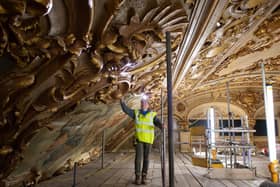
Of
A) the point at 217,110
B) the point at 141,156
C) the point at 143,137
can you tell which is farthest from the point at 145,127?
the point at 217,110

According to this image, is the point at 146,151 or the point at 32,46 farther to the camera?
the point at 146,151

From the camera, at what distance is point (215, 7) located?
1553 millimetres

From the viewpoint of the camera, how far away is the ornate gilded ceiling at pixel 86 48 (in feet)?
Result: 4.47

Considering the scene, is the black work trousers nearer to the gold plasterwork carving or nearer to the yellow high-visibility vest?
the yellow high-visibility vest

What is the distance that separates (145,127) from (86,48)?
1525 millimetres

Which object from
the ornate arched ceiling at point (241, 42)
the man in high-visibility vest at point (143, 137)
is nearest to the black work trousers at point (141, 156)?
the man in high-visibility vest at point (143, 137)

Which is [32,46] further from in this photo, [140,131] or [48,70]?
[140,131]

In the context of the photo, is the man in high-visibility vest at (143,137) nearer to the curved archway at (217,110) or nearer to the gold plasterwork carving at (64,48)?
the gold plasterwork carving at (64,48)

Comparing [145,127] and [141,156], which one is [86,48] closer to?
[145,127]

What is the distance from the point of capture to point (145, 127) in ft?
9.46

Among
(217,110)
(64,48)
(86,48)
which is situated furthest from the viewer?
(217,110)

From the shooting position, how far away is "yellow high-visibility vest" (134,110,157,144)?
286 cm

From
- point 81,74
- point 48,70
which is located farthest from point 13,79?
point 81,74

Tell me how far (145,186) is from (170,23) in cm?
179
